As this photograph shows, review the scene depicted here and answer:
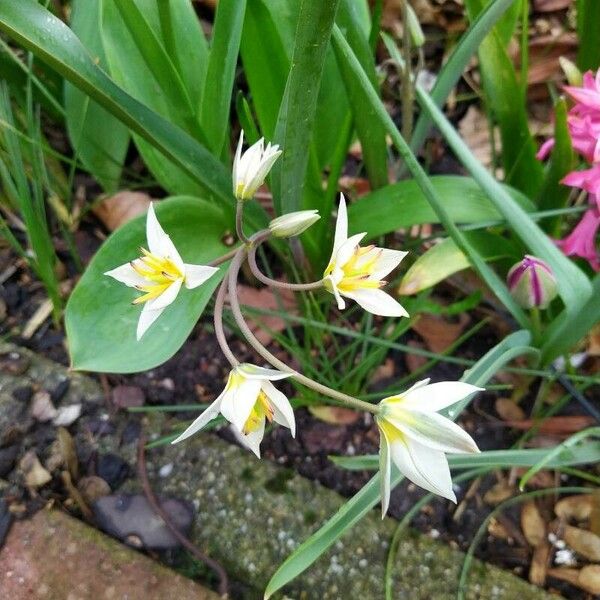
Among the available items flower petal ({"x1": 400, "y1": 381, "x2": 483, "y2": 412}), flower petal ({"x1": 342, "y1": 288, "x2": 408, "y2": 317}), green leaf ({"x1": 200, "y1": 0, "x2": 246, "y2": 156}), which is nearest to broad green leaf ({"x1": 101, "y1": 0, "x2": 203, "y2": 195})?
green leaf ({"x1": 200, "y1": 0, "x2": 246, "y2": 156})

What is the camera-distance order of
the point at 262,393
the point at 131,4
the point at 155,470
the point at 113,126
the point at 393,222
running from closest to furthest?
the point at 262,393 → the point at 131,4 → the point at 393,222 → the point at 155,470 → the point at 113,126

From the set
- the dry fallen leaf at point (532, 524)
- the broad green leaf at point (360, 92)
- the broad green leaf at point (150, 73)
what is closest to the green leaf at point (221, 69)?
the broad green leaf at point (150, 73)

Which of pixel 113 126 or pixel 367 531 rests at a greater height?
pixel 113 126

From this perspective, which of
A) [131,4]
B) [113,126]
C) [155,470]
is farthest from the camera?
[113,126]

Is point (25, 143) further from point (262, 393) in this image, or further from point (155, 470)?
point (262, 393)

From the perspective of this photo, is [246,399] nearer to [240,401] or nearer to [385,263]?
[240,401]

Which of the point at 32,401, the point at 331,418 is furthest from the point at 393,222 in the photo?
the point at 32,401
